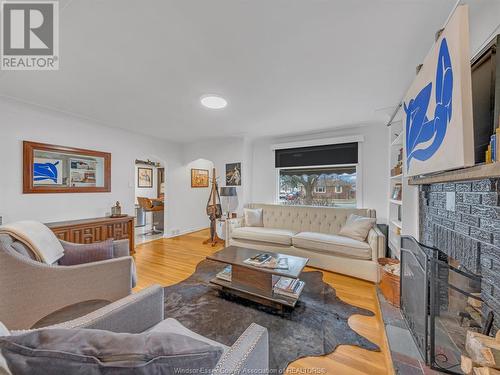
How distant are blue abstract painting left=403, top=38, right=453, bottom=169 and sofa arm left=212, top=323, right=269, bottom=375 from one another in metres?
1.38

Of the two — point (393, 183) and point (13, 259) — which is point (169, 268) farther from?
point (393, 183)

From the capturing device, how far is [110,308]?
1.05 meters

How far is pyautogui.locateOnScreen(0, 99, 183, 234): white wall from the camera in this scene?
2662 mm

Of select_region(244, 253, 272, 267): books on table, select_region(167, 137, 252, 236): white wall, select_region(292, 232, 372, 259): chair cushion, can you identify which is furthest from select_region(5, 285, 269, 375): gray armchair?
select_region(167, 137, 252, 236): white wall

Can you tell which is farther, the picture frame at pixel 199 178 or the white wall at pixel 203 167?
the picture frame at pixel 199 178

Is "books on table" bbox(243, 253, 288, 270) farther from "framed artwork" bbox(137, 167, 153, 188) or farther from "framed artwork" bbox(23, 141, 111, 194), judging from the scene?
"framed artwork" bbox(137, 167, 153, 188)

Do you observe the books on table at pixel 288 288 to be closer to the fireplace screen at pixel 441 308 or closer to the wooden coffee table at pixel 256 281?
the wooden coffee table at pixel 256 281

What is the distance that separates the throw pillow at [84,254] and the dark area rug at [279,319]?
0.80 meters

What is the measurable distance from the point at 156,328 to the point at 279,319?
3.89 ft

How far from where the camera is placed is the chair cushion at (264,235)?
333cm

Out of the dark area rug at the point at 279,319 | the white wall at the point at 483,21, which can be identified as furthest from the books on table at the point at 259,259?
the white wall at the point at 483,21

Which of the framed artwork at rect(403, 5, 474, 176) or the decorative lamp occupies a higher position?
the framed artwork at rect(403, 5, 474, 176)

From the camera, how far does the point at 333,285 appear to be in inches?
102

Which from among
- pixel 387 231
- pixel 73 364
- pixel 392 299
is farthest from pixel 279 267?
pixel 387 231
